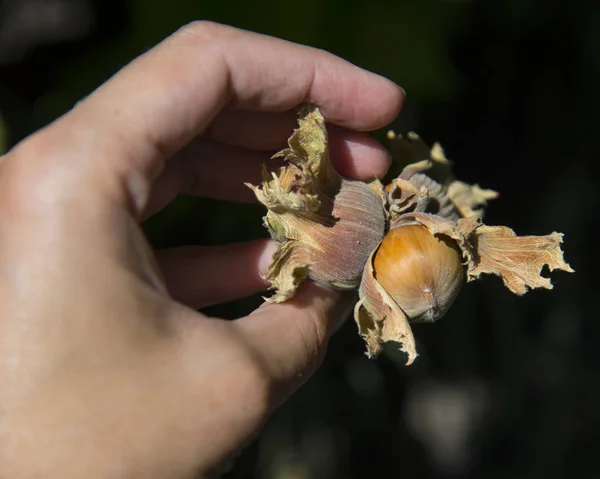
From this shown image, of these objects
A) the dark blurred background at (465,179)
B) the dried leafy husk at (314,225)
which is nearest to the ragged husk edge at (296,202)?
the dried leafy husk at (314,225)

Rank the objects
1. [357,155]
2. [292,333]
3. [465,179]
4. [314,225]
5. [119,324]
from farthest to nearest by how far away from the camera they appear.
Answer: [465,179] < [357,155] < [314,225] < [292,333] < [119,324]

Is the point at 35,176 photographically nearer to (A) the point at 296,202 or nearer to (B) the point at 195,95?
(B) the point at 195,95

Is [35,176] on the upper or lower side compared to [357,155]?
upper

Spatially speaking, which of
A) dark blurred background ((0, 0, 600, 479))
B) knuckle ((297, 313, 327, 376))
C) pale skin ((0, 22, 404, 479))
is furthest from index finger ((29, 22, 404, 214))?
dark blurred background ((0, 0, 600, 479))

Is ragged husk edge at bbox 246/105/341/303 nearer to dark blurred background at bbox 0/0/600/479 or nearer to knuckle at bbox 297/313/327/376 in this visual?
knuckle at bbox 297/313/327/376

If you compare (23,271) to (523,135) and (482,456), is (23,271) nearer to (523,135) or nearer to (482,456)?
(523,135)

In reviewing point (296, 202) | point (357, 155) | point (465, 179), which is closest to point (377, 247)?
point (296, 202)
